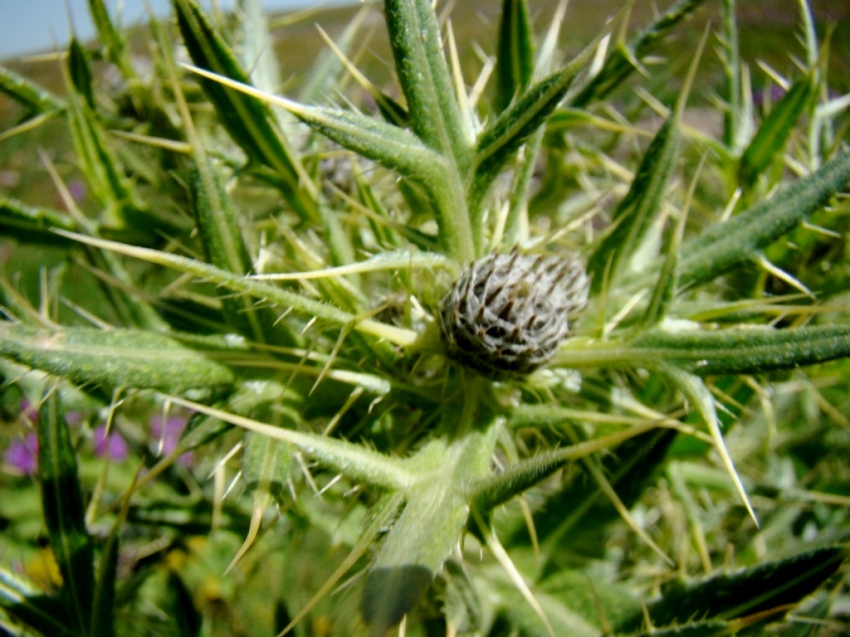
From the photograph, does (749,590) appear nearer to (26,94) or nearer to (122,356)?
(122,356)

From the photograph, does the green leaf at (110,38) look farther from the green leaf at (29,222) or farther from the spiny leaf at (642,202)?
the spiny leaf at (642,202)

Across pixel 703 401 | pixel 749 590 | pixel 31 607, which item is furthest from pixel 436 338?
pixel 31 607

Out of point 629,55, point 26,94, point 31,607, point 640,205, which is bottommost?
point 31,607

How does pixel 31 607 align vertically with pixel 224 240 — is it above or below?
below

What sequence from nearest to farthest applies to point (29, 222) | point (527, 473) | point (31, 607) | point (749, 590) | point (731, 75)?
point (527, 473) → point (749, 590) → point (31, 607) → point (29, 222) → point (731, 75)

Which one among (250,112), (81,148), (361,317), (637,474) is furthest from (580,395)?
(81,148)

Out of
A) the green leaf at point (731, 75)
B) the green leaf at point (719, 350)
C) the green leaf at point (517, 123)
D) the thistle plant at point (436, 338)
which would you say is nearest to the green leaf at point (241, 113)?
the thistle plant at point (436, 338)

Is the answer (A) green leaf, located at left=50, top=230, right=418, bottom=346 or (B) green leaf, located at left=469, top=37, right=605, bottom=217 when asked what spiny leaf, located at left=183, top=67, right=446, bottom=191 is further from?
(A) green leaf, located at left=50, top=230, right=418, bottom=346
